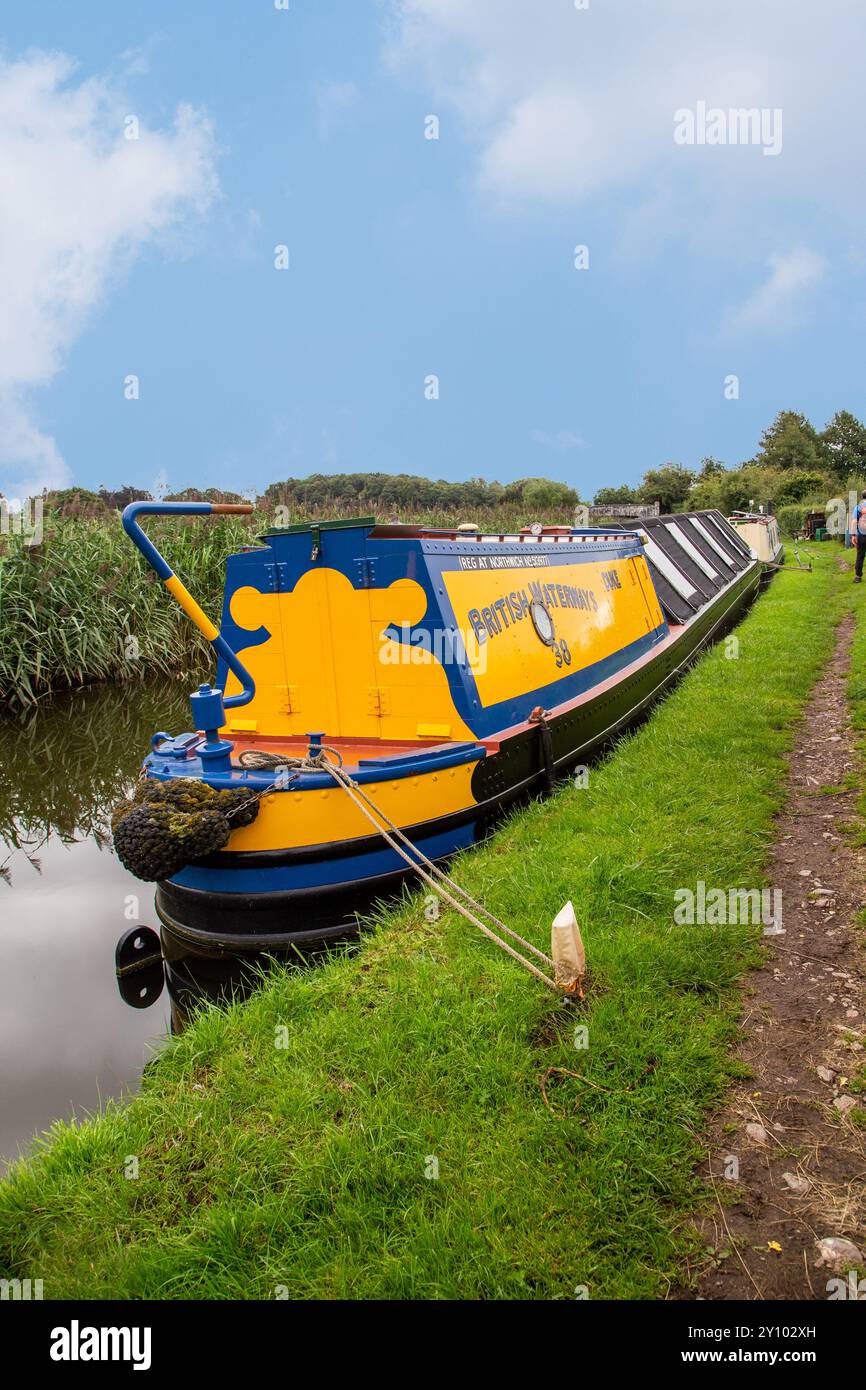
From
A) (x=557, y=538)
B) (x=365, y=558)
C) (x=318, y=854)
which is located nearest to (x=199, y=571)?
(x=557, y=538)

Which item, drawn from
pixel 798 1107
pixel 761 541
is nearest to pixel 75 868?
pixel 798 1107

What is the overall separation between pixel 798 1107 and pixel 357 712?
127 inches

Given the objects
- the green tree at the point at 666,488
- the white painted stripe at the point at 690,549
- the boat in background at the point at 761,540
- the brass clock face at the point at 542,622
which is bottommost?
the brass clock face at the point at 542,622

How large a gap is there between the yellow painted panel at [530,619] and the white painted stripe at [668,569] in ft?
7.64

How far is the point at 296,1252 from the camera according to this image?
2055mm

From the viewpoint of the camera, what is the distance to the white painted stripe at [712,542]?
546 inches

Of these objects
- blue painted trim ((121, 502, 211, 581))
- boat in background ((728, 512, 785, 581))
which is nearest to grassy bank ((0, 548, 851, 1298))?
blue painted trim ((121, 502, 211, 581))

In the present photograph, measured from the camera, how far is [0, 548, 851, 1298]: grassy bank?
6.55 feet

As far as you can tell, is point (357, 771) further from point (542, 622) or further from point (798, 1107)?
point (798, 1107)

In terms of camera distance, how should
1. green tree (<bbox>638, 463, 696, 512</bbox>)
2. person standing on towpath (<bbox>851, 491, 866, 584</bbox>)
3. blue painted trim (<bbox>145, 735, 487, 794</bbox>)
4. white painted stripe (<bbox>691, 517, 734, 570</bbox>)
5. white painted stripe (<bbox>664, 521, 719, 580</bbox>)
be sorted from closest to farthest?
blue painted trim (<bbox>145, 735, 487, 794</bbox>)
white painted stripe (<bbox>664, 521, 719, 580</bbox>)
person standing on towpath (<bbox>851, 491, 866, 584</bbox>)
white painted stripe (<bbox>691, 517, 734, 570</bbox>)
green tree (<bbox>638, 463, 696, 512</bbox>)

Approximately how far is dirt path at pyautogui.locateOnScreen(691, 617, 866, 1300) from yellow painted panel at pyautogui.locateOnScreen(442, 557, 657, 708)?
6.78 feet

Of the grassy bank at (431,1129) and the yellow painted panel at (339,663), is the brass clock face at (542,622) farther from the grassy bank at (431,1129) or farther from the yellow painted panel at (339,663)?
the grassy bank at (431,1129)

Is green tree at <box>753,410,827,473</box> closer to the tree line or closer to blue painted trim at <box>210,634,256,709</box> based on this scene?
the tree line

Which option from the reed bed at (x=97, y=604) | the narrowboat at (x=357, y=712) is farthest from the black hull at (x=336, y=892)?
the reed bed at (x=97, y=604)
